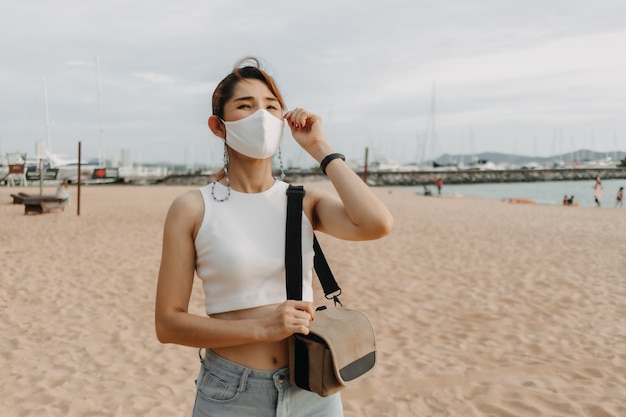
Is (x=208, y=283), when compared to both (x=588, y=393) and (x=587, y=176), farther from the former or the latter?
(x=587, y=176)

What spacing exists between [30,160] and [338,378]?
6887 cm

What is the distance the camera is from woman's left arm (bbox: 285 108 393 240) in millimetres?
1592

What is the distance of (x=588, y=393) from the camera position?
4652 millimetres

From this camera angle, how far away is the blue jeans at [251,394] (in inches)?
59.6

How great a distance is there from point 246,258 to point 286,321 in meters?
0.22

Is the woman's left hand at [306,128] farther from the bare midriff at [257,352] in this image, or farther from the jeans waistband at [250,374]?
the jeans waistband at [250,374]

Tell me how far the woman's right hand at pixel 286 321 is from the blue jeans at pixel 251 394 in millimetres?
185

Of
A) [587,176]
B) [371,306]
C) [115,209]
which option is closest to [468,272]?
[371,306]

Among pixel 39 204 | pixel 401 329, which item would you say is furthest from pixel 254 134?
pixel 39 204

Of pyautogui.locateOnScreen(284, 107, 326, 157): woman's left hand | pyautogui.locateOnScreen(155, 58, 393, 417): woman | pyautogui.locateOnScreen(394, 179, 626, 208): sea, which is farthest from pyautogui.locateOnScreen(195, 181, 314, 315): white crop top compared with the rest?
pyautogui.locateOnScreen(394, 179, 626, 208): sea

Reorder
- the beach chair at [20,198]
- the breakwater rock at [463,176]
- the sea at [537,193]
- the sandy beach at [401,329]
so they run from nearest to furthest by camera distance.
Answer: the sandy beach at [401,329]
the beach chair at [20,198]
the sea at [537,193]
the breakwater rock at [463,176]

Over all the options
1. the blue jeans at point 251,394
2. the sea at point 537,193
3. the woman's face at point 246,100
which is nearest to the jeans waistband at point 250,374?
the blue jeans at point 251,394

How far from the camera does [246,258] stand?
1502 mm

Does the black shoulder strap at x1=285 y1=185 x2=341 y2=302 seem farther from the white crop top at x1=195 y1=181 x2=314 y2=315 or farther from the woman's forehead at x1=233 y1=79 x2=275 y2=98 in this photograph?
the woman's forehead at x1=233 y1=79 x2=275 y2=98
